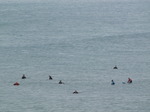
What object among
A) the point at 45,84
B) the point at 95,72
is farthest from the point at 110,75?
the point at 45,84

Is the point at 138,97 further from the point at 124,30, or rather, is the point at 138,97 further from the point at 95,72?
the point at 124,30

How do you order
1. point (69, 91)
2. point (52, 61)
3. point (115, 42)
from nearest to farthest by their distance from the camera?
point (69, 91) → point (52, 61) → point (115, 42)

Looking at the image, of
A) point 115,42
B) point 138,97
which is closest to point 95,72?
point 138,97

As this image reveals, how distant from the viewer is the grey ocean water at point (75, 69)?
8625 centimetres

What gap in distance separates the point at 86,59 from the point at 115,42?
25.8m

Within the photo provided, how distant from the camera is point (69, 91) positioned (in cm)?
9388

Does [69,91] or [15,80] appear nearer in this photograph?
[69,91]

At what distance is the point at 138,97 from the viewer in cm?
9006

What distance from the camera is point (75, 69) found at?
11119 cm

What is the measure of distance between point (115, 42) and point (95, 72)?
39291mm

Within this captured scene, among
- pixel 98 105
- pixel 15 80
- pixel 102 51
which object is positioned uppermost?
pixel 102 51

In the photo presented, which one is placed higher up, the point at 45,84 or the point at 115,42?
the point at 115,42

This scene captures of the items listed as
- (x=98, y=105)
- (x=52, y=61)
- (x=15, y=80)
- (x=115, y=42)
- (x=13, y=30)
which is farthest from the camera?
(x=13, y=30)

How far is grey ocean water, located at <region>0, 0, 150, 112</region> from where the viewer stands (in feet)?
283
